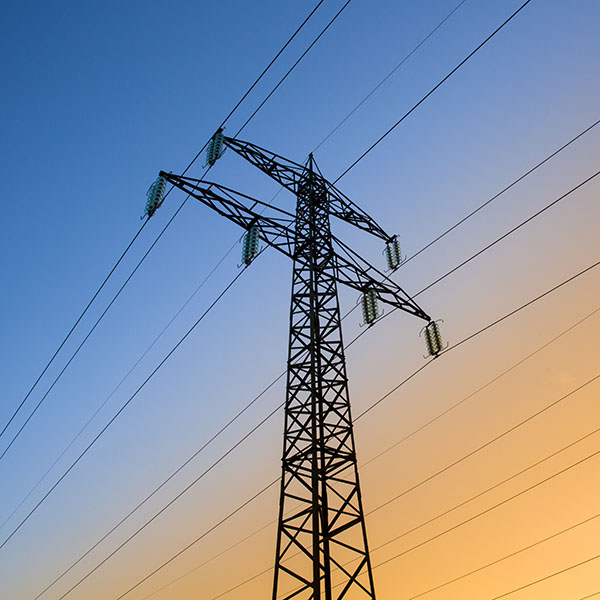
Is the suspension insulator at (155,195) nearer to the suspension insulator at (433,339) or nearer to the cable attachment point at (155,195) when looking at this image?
the cable attachment point at (155,195)

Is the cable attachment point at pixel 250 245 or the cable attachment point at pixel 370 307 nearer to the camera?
the cable attachment point at pixel 250 245

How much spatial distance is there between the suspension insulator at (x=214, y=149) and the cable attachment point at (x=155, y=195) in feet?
4.45

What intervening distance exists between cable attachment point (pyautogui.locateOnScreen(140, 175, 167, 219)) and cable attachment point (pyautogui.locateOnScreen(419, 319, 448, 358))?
8.12 meters

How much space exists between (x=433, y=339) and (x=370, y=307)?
2105mm

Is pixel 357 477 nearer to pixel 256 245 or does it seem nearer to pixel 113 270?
pixel 256 245

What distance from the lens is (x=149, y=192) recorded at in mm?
10945

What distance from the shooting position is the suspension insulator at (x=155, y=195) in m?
10.8

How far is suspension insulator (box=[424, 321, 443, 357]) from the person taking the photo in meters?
11.9

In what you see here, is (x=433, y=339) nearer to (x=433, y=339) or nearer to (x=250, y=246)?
(x=433, y=339)

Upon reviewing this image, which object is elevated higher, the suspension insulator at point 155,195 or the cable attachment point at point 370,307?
the suspension insulator at point 155,195

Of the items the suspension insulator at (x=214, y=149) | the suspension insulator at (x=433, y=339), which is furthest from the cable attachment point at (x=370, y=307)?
the suspension insulator at (x=214, y=149)

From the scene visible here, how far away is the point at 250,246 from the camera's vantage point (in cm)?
1035

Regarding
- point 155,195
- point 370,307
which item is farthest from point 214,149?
point 370,307

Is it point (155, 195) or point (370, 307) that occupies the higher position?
point (155, 195)
